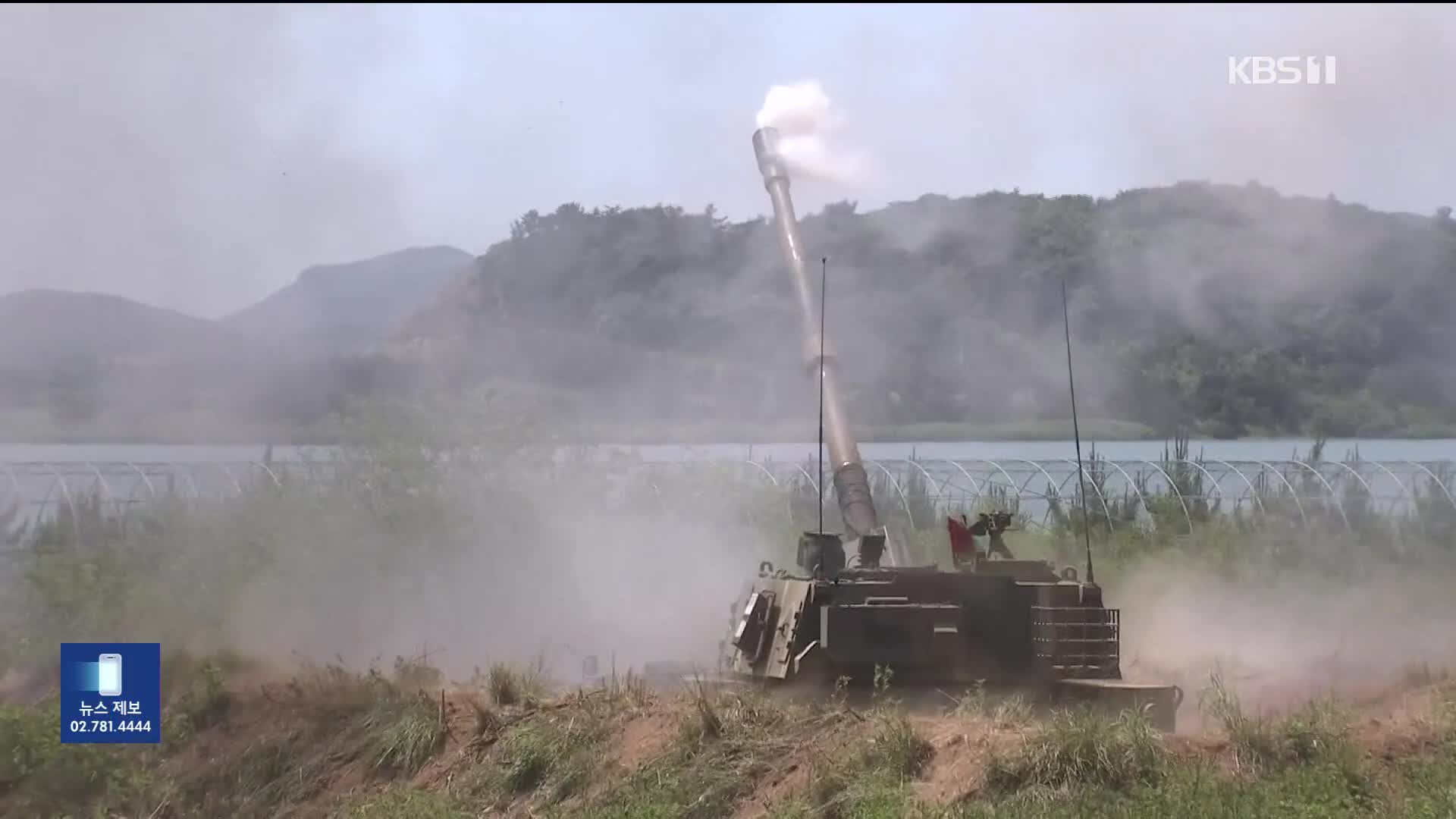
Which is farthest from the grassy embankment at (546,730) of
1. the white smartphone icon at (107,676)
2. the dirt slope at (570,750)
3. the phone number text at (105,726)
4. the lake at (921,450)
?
the lake at (921,450)

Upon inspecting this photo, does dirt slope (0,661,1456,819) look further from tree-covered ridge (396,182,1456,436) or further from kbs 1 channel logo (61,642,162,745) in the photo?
tree-covered ridge (396,182,1456,436)

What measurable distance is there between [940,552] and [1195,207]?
5799mm

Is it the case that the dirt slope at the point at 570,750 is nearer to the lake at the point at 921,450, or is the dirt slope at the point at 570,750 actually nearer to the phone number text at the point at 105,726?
the phone number text at the point at 105,726

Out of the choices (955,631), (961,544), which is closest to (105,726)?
(955,631)

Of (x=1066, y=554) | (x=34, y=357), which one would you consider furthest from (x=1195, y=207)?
(x=34, y=357)

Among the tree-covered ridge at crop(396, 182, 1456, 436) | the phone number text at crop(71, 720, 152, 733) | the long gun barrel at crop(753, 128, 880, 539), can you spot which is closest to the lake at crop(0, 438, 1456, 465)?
the tree-covered ridge at crop(396, 182, 1456, 436)

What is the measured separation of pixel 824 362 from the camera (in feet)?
58.6

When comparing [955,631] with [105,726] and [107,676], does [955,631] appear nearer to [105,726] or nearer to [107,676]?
[105,726]

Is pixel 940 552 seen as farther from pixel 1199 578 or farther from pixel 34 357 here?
pixel 34 357

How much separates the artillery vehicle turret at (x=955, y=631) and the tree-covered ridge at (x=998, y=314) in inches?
393

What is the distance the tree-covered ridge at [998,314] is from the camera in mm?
23609

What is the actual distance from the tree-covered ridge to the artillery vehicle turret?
32.7 feet

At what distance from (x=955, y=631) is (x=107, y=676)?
298 inches

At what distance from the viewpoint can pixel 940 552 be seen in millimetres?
22938
